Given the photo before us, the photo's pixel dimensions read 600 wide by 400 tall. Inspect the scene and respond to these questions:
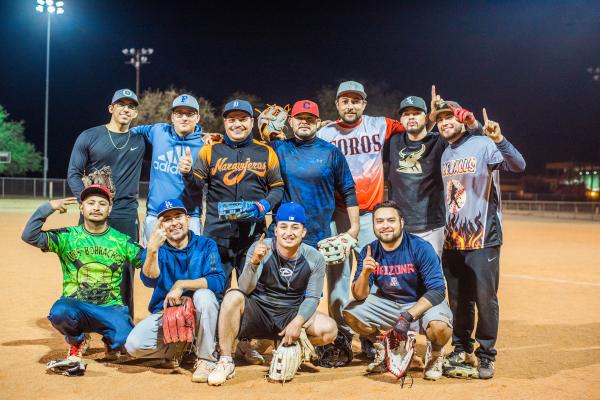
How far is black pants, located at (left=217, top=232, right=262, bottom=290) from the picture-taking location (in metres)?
6.04

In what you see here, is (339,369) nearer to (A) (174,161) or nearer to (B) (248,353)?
(B) (248,353)

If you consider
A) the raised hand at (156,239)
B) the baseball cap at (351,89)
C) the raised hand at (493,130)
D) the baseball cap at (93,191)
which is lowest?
the raised hand at (156,239)

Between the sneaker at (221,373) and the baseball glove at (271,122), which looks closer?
the sneaker at (221,373)

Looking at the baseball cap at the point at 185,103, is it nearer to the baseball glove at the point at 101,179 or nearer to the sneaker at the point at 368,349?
the baseball glove at the point at 101,179

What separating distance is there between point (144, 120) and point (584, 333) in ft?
151

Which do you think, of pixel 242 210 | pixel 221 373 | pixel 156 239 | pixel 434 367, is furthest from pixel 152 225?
pixel 434 367

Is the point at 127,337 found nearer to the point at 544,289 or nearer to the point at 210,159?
the point at 210,159

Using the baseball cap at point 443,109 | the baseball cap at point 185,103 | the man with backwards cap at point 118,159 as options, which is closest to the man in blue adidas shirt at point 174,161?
the baseball cap at point 185,103

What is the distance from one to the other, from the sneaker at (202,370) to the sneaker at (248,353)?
27.3 inches

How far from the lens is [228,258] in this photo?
6.07 m

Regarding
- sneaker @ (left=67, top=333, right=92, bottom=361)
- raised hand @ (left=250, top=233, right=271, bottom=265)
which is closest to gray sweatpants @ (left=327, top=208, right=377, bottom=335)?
raised hand @ (left=250, top=233, right=271, bottom=265)

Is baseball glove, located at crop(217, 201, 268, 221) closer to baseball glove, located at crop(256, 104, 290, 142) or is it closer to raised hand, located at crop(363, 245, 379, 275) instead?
raised hand, located at crop(363, 245, 379, 275)

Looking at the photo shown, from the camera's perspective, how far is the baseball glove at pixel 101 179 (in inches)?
239

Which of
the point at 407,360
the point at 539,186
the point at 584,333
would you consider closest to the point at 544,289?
the point at 584,333
